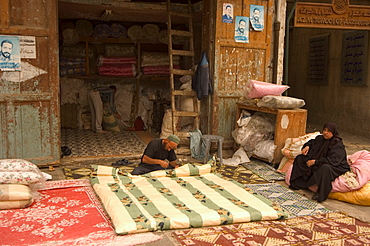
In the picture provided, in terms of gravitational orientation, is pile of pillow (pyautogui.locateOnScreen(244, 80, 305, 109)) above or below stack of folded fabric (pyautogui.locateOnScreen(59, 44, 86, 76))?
below

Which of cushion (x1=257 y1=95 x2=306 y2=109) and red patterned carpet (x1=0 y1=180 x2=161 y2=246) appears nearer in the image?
red patterned carpet (x1=0 y1=180 x2=161 y2=246)

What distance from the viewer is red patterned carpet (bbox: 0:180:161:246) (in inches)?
149

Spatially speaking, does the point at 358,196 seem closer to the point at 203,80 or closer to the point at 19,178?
the point at 203,80

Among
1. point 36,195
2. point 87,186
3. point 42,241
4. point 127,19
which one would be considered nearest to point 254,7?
Answer: point 127,19

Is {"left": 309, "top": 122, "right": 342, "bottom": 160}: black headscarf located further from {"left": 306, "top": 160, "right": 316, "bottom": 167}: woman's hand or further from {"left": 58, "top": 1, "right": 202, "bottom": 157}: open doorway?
{"left": 58, "top": 1, "right": 202, "bottom": 157}: open doorway

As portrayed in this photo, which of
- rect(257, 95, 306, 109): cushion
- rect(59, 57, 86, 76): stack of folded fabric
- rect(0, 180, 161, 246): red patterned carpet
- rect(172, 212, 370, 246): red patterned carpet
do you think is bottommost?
rect(172, 212, 370, 246): red patterned carpet

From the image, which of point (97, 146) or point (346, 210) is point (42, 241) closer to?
point (346, 210)

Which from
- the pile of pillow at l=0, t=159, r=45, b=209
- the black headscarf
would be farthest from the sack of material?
the black headscarf

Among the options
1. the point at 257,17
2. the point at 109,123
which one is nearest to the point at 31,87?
the point at 109,123

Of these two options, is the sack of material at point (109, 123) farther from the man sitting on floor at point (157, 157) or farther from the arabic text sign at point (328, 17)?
the arabic text sign at point (328, 17)

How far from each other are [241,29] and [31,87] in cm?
389

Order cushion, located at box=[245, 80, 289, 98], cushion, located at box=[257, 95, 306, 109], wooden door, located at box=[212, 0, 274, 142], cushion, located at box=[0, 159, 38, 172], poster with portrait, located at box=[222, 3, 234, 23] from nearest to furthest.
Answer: cushion, located at box=[0, 159, 38, 172] < cushion, located at box=[257, 95, 306, 109] < cushion, located at box=[245, 80, 289, 98] < poster with portrait, located at box=[222, 3, 234, 23] < wooden door, located at box=[212, 0, 274, 142]

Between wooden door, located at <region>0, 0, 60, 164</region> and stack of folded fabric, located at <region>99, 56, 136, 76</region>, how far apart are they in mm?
3548

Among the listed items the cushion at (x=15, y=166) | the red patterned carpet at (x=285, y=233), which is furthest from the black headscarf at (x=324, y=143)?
the cushion at (x=15, y=166)
